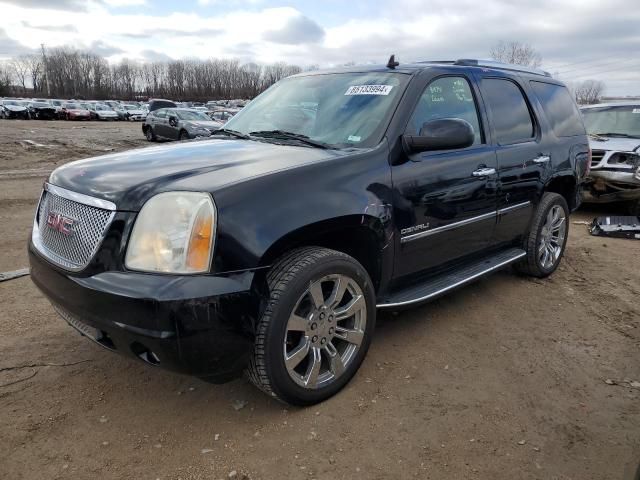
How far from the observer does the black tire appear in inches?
310

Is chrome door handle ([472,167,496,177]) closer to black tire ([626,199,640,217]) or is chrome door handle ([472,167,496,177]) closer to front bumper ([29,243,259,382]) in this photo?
front bumper ([29,243,259,382])

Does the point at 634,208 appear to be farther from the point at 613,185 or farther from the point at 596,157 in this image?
the point at 596,157

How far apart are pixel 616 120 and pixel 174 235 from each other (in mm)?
8826

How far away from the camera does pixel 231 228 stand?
7.70 ft

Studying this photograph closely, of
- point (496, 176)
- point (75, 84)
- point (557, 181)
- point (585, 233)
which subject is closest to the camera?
point (496, 176)

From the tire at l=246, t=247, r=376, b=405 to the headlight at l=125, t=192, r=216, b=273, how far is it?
1.27 feet

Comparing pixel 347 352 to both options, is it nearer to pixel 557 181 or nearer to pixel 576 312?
pixel 576 312

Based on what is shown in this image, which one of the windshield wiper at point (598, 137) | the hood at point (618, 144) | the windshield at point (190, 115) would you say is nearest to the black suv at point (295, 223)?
the hood at point (618, 144)

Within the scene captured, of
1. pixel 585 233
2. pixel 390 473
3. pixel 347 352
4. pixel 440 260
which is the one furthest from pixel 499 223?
pixel 585 233

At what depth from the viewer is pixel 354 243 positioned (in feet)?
9.98

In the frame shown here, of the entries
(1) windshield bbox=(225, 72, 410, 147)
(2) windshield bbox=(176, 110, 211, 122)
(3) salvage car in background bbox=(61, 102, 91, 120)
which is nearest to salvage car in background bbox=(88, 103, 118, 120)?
(3) salvage car in background bbox=(61, 102, 91, 120)

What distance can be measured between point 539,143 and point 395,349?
2272mm

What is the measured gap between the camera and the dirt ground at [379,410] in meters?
2.38

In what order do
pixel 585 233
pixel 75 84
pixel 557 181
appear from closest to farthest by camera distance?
pixel 557 181 → pixel 585 233 → pixel 75 84
